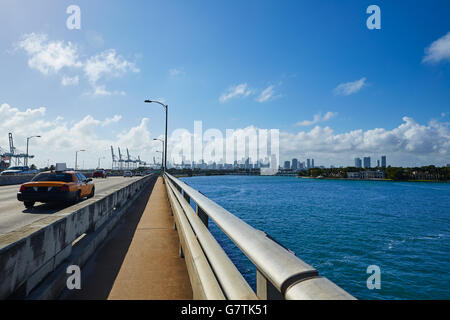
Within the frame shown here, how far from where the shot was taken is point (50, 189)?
38.7 feet

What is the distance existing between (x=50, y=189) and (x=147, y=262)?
8.54 m

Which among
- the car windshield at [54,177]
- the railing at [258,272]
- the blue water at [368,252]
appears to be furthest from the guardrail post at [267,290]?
the car windshield at [54,177]

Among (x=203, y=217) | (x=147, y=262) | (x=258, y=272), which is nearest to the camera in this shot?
(x=258, y=272)

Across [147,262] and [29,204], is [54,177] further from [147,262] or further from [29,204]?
[147,262]

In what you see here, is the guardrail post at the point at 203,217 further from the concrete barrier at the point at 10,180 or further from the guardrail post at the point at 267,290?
the concrete barrier at the point at 10,180

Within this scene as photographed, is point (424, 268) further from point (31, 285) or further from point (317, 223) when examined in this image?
→ point (31, 285)

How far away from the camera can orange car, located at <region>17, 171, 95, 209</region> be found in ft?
38.5

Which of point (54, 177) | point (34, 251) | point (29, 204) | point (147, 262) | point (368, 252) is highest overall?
point (54, 177)

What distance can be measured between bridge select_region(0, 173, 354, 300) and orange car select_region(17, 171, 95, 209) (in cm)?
396

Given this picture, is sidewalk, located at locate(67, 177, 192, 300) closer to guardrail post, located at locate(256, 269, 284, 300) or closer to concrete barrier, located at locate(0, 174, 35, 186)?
guardrail post, located at locate(256, 269, 284, 300)

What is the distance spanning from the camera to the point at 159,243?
6.87 m

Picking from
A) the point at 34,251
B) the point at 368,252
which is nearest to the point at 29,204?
the point at 34,251
